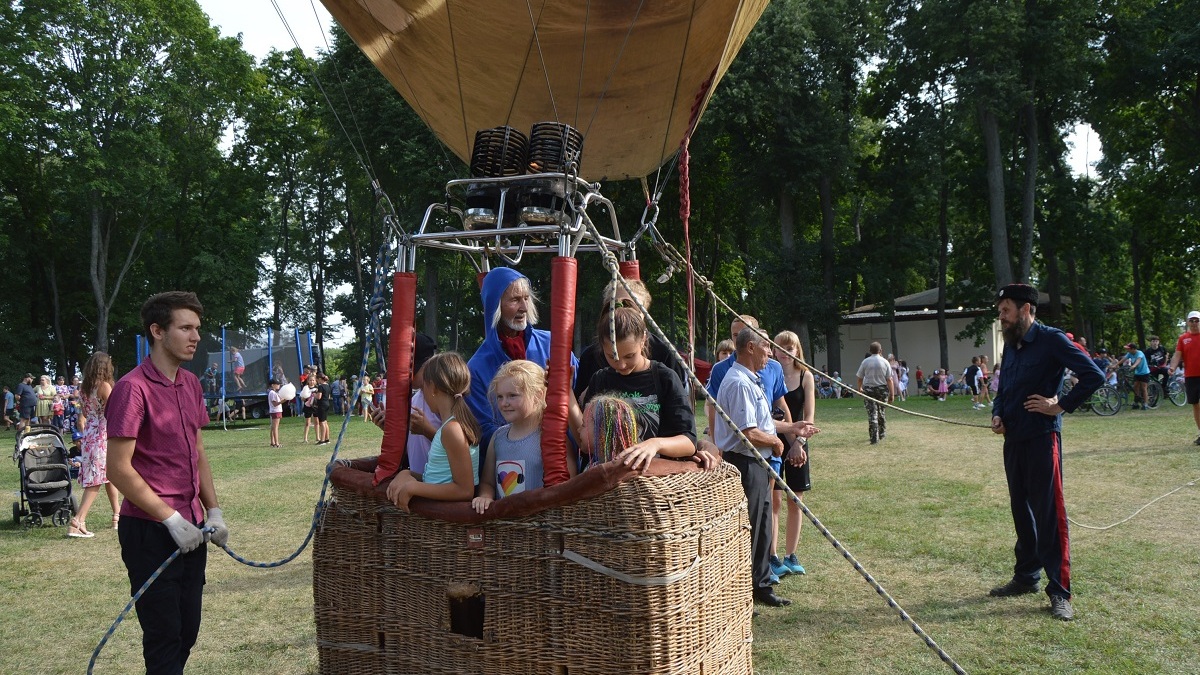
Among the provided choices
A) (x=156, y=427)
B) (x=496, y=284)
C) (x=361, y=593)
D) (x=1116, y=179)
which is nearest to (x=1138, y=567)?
(x=496, y=284)

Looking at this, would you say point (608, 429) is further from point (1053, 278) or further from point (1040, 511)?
point (1053, 278)

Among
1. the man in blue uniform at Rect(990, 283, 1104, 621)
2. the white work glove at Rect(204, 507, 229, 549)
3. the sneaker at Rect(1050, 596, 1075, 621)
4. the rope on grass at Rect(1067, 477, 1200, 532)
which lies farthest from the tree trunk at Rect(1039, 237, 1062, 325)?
the white work glove at Rect(204, 507, 229, 549)

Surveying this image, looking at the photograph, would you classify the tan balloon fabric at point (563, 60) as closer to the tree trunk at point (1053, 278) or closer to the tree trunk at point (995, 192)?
the tree trunk at point (995, 192)

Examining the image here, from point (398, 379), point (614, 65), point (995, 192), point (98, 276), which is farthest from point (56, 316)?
point (398, 379)

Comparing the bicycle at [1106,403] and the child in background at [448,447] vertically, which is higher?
the child in background at [448,447]

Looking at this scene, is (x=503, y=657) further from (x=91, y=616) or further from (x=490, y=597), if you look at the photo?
(x=91, y=616)

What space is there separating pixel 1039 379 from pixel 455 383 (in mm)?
3492

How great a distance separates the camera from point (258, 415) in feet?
94.1

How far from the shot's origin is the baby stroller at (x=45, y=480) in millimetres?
8219

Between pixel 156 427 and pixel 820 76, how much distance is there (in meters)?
27.8

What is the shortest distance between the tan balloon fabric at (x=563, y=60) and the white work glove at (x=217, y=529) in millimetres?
2670

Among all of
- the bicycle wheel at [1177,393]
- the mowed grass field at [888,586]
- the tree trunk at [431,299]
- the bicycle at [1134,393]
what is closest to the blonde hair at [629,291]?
the mowed grass field at [888,586]

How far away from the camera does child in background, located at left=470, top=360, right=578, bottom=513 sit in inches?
125

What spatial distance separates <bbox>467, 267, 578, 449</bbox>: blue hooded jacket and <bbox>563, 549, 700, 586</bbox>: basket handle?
3.29 ft
